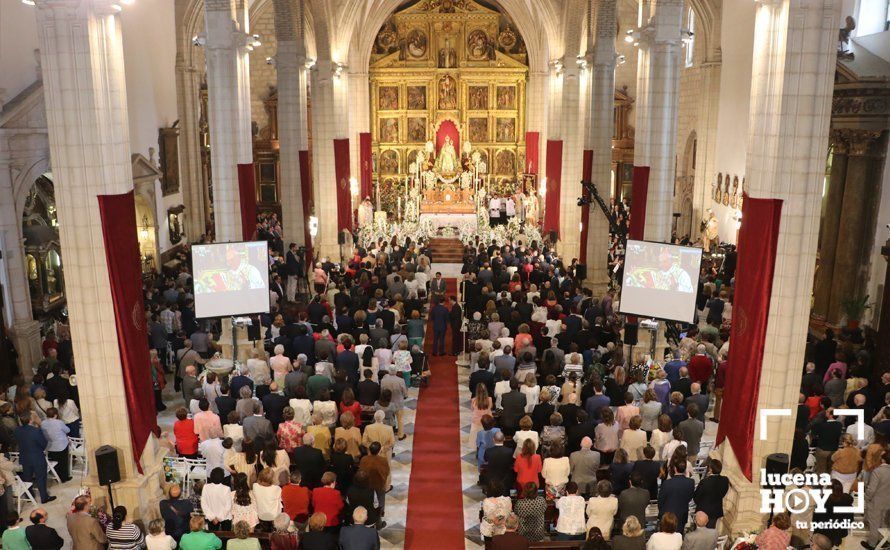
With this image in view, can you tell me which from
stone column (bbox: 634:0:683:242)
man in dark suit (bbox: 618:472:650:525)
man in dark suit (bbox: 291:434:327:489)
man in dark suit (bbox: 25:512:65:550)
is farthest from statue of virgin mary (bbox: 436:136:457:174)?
man in dark suit (bbox: 25:512:65:550)

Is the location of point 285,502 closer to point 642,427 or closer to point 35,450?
point 35,450

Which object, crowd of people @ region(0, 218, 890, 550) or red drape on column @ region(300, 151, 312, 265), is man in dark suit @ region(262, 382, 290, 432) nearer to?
crowd of people @ region(0, 218, 890, 550)

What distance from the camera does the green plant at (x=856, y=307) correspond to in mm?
16594

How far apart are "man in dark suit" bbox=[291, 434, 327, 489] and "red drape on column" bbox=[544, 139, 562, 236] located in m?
18.1

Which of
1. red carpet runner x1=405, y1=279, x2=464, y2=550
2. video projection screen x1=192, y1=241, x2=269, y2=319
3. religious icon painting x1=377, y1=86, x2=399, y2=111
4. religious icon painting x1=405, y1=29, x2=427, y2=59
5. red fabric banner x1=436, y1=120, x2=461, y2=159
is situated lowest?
red carpet runner x1=405, y1=279, x2=464, y2=550

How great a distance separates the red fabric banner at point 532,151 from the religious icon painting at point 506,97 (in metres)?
2.26

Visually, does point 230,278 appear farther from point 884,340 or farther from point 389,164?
point 389,164

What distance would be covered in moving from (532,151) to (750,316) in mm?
29323

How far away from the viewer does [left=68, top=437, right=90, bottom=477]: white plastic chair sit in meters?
11.6

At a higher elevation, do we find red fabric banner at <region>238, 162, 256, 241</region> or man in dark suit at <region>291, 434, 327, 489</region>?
red fabric banner at <region>238, 162, 256, 241</region>

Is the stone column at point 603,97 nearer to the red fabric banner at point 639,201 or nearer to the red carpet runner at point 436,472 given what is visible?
the red fabric banner at point 639,201

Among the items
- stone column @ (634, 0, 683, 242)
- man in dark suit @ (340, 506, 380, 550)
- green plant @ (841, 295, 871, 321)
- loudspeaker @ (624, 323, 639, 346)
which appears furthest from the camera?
green plant @ (841, 295, 871, 321)

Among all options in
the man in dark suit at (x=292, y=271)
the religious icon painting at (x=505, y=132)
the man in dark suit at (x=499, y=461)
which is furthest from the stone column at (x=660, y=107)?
the religious icon painting at (x=505, y=132)

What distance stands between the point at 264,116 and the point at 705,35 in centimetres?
1940
